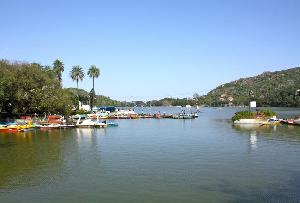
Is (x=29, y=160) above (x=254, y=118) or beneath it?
beneath

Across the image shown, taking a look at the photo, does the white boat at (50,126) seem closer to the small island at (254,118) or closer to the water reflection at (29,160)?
the water reflection at (29,160)

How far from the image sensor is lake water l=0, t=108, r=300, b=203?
25828 mm

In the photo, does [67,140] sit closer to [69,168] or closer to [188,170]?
[69,168]

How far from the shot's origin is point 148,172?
1316 inches

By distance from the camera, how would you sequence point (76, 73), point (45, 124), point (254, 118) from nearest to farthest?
point (45, 124)
point (254, 118)
point (76, 73)

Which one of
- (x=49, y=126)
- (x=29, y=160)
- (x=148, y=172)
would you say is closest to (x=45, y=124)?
(x=49, y=126)


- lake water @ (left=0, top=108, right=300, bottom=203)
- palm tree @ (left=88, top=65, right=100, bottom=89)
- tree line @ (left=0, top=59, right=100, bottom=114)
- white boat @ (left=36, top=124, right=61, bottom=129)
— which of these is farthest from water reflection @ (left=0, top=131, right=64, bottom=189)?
palm tree @ (left=88, top=65, right=100, bottom=89)

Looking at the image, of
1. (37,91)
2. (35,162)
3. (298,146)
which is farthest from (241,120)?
(35,162)

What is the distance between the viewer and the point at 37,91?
80375 millimetres

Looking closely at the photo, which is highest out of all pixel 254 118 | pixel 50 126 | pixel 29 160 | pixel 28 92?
pixel 28 92

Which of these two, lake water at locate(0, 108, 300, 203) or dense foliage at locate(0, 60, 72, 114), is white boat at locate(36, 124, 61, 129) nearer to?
dense foliage at locate(0, 60, 72, 114)

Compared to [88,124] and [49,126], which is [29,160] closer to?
[49,126]

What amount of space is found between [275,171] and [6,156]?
28.0m

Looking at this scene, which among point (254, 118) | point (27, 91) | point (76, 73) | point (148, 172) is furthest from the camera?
point (76, 73)
